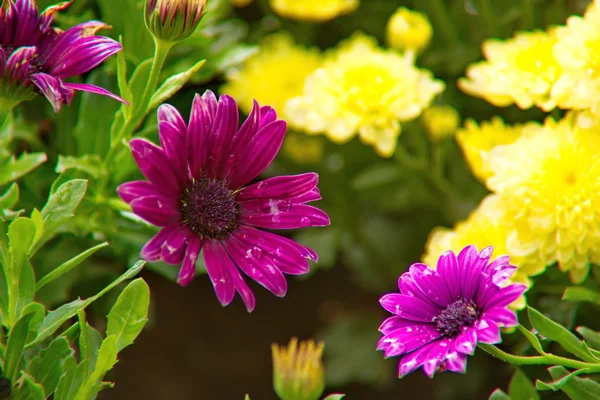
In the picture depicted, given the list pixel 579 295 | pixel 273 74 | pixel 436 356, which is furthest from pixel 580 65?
pixel 273 74

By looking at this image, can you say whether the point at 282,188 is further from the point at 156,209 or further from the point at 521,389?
the point at 521,389

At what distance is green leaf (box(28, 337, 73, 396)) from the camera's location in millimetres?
471

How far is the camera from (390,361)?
895 mm

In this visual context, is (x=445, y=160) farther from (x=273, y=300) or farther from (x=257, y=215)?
(x=257, y=215)

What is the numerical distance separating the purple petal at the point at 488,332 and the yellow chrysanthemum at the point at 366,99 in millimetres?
272

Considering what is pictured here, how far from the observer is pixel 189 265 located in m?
0.43

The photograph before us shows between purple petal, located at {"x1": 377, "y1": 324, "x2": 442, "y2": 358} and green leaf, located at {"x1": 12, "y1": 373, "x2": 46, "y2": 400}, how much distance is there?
0.69 ft

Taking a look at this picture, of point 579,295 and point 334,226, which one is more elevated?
point 579,295

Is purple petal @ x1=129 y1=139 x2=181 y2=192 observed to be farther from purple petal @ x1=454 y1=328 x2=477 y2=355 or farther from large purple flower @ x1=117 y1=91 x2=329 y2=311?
purple petal @ x1=454 y1=328 x2=477 y2=355

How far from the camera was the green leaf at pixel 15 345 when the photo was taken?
17.1 inches

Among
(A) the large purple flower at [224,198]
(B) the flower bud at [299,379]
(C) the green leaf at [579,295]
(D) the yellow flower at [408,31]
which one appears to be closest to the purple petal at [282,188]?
(A) the large purple flower at [224,198]

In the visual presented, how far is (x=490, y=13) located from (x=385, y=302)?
477mm

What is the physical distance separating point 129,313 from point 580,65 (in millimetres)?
395

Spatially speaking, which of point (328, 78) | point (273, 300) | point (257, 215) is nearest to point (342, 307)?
point (273, 300)
